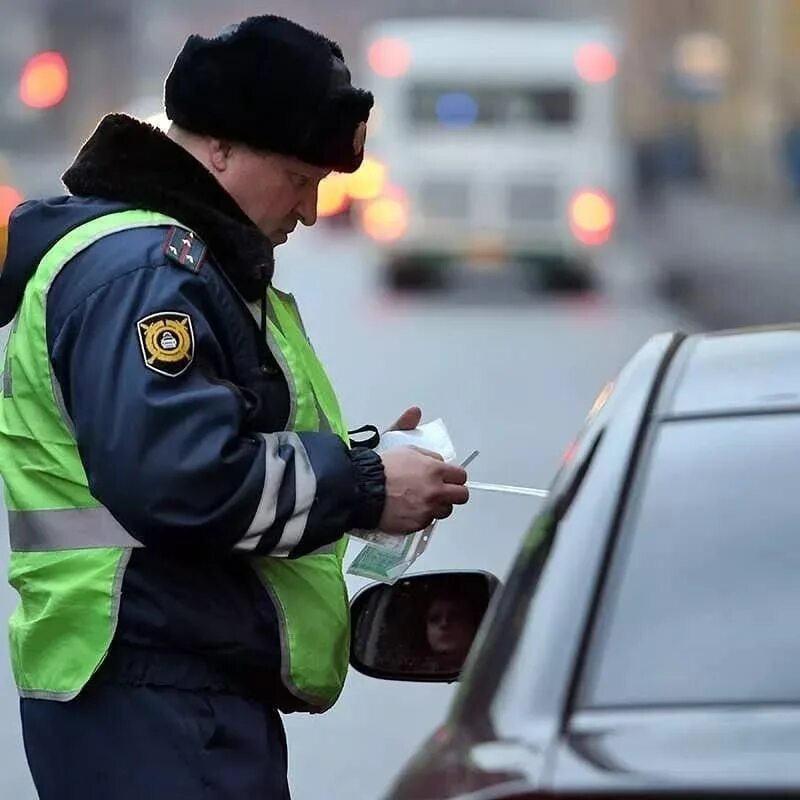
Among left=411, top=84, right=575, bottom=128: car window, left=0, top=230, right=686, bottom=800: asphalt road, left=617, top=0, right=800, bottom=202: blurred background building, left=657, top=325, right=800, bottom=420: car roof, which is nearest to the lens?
left=657, top=325, right=800, bottom=420: car roof

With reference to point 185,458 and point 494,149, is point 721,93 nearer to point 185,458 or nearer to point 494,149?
point 494,149

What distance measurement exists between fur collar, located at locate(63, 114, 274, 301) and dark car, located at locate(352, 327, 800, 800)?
57cm

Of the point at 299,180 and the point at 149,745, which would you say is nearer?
the point at 149,745

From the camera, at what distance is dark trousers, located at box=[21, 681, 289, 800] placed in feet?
10.3

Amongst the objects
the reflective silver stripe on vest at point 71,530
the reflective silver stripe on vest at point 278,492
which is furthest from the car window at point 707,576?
the reflective silver stripe on vest at point 71,530

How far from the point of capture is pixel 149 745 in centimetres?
315

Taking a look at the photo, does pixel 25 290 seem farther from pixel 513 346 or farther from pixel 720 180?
pixel 720 180

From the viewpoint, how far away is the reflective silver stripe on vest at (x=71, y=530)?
3141 mm

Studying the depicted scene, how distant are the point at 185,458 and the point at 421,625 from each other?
25.9 inches

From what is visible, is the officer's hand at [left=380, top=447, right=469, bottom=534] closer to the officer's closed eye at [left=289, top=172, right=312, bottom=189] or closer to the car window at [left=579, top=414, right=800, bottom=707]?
the officer's closed eye at [left=289, top=172, right=312, bottom=189]

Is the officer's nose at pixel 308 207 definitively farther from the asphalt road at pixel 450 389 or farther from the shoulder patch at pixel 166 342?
the asphalt road at pixel 450 389

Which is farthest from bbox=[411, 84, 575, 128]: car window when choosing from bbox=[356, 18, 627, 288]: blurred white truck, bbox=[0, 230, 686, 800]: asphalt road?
bbox=[0, 230, 686, 800]: asphalt road

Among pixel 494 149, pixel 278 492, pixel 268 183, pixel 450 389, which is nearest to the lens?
pixel 278 492

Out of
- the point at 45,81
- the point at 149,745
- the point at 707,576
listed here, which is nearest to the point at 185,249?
the point at 149,745
